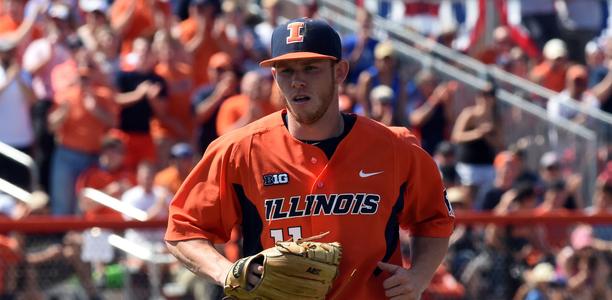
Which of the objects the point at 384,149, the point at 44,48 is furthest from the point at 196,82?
the point at 384,149

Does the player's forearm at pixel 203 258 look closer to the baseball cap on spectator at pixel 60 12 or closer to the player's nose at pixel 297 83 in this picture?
the player's nose at pixel 297 83

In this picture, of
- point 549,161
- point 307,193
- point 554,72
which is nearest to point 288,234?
point 307,193

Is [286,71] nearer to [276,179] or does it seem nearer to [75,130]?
[276,179]

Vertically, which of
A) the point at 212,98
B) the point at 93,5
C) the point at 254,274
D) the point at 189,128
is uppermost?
the point at 254,274

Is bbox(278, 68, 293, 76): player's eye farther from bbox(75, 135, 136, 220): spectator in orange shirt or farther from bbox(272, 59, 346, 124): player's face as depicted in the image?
bbox(75, 135, 136, 220): spectator in orange shirt

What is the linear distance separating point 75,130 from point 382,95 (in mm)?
2576

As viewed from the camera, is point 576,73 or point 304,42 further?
point 576,73

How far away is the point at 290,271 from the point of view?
15.5 ft

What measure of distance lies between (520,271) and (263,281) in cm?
500

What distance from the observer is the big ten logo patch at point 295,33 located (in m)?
4.85

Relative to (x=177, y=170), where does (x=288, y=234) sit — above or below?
above

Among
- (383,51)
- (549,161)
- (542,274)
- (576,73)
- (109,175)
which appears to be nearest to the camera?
(542,274)

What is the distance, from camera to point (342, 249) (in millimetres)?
4895

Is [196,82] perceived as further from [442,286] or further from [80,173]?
[442,286]
